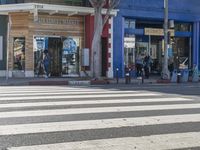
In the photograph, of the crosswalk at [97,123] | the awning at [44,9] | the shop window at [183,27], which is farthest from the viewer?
the shop window at [183,27]

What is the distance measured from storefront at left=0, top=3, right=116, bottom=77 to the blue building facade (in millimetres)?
1369

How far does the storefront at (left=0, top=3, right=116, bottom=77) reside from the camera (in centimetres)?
3120

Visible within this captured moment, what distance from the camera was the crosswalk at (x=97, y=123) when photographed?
8336mm

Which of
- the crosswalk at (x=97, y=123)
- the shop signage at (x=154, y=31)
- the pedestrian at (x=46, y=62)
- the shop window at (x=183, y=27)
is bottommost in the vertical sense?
the crosswalk at (x=97, y=123)

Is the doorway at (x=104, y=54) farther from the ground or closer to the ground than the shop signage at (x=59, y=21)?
closer to the ground

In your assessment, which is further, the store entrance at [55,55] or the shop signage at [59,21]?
the store entrance at [55,55]

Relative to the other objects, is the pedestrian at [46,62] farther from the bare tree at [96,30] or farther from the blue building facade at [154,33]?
the blue building facade at [154,33]

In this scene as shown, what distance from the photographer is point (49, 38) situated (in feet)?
105

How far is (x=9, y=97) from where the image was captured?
1530 cm

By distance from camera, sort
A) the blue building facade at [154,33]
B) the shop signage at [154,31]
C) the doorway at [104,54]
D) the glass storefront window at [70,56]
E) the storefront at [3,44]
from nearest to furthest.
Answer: the storefront at [3,44], the glass storefront window at [70,56], the doorway at [104,54], the blue building facade at [154,33], the shop signage at [154,31]

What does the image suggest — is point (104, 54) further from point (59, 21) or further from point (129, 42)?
point (59, 21)

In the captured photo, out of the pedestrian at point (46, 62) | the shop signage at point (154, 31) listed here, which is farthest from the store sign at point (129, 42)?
the pedestrian at point (46, 62)

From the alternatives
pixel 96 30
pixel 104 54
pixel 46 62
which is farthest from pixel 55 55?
pixel 96 30

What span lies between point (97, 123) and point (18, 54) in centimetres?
2206
